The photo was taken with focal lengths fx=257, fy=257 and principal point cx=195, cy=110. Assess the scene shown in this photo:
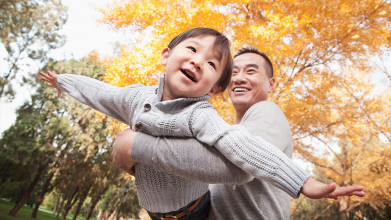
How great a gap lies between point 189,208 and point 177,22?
5.09 metres

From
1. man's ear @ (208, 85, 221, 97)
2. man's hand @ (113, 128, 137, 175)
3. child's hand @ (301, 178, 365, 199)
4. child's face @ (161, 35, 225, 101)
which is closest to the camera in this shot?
child's hand @ (301, 178, 365, 199)

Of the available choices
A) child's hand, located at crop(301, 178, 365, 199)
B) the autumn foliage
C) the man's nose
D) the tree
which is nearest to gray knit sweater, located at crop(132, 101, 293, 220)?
child's hand, located at crop(301, 178, 365, 199)

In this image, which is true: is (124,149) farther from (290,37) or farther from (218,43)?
(290,37)

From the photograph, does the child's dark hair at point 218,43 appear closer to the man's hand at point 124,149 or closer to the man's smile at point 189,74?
the man's smile at point 189,74

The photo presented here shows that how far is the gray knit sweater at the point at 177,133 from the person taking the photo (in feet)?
3.15

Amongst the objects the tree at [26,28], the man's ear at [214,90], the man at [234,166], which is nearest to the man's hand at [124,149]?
the man at [234,166]

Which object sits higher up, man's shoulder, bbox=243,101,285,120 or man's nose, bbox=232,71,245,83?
man's nose, bbox=232,71,245,83

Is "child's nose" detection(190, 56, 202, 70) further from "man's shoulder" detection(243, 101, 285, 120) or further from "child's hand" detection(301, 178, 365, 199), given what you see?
"child's hand" detection(301, 178, 365, 199)

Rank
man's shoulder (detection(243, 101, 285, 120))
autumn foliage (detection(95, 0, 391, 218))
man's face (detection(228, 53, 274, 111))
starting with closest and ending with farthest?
1. man's shoulder (detection(243, 101, 285, 120))
2. man's face (detection(228, 53, 274, 111))
3. autumn foliage (detection(95, 0, 391, 218))

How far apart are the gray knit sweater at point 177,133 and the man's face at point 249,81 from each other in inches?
26.5

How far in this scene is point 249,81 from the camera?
1.97 m

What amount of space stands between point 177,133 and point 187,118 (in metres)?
0.08

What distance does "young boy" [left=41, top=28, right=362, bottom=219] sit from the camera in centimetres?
97

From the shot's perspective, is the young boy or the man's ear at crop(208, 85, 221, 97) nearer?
the young boy
